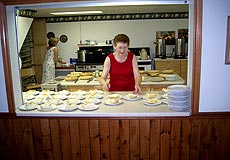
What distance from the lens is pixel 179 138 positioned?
7.63 ft

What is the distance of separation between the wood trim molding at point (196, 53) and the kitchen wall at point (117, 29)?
4.66 metres

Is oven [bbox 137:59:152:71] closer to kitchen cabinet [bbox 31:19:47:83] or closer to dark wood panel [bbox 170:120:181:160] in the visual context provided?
kitchen cabinet [bbox 31:19:47:83]

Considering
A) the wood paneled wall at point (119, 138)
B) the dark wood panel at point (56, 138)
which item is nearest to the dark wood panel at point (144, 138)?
the wood paneled wall at point (119, 138)

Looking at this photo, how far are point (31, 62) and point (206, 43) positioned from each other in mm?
5651

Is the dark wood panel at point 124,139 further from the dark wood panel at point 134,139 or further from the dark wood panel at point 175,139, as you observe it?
the dark wood panel at point 175,139

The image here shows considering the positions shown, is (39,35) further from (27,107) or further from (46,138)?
(46,138)

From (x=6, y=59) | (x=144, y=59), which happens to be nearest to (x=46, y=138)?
(x=6, y=59)

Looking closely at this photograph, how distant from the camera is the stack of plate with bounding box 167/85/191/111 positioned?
2291 millimetres

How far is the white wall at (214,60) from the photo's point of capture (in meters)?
2.10

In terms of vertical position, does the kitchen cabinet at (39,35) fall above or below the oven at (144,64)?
above

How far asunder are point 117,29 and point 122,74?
3.77 m

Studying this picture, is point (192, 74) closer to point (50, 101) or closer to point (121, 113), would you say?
point (121, 113)

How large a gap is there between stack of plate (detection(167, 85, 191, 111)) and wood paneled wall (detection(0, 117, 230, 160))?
0.39ft

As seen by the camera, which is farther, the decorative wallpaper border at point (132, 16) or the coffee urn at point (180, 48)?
the decorative wallpaper border at point (132, 16)
